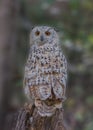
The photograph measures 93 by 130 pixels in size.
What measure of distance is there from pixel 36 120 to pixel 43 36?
96 cm

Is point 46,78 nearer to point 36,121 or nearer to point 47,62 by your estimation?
point 47,62

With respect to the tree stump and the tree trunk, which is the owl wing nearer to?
the tree stump

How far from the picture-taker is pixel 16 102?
14227 mm

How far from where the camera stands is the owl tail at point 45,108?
657 centimetres

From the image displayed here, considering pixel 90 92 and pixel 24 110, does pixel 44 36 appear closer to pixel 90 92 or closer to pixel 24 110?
pixel 24 110

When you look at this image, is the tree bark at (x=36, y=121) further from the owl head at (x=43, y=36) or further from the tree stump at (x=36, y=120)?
the owl head at (x=43, y=36)

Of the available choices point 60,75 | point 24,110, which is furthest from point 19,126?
point 60,75

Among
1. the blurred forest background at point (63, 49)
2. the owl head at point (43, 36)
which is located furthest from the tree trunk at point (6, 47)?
the owl head at point (43, 36)

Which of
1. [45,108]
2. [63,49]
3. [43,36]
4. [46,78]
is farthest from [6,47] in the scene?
[45,108]

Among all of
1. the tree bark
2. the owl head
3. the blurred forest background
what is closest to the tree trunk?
the blurred forest background

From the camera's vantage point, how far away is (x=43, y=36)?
722 centimetres

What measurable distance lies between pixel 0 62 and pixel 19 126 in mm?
6552

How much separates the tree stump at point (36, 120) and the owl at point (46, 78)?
0.07 meters

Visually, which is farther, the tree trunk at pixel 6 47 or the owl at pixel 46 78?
the tree trunk at pixel 6 47
